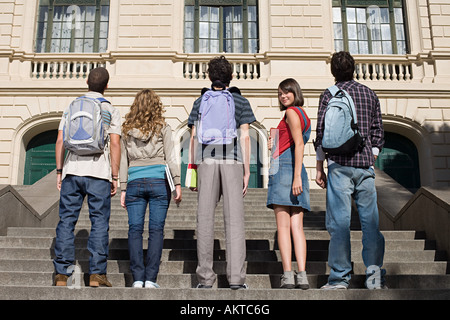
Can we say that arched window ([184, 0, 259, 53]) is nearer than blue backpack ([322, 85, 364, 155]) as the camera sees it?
No

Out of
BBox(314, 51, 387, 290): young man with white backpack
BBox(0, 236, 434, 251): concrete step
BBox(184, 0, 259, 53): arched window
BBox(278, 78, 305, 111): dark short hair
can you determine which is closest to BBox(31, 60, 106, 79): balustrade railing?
BBox(184, 0, 259, 53): arched window

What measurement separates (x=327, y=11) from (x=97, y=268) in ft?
45.7

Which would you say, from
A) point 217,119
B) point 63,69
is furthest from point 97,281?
point 63,69

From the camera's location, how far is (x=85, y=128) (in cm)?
486

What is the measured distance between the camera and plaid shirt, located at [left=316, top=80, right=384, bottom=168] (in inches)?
184

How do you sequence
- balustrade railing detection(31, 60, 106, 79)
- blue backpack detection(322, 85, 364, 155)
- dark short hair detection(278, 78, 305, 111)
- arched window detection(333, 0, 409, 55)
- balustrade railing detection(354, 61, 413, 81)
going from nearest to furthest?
1. blue backpack detection(322, 85, 364, 155)
2. dark short hair detection(278, 78, 305, 111)
3. balustrade railing detection(354, 61, 413, 81)
4. balustrade railing detection(31, 60, 106, 79)
5. arched window detection(333, 0, 409, 55)

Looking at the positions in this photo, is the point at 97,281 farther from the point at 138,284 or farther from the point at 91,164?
the point at 91,164

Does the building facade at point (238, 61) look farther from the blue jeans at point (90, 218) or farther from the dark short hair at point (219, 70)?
the blue jeans at point (90, 218)

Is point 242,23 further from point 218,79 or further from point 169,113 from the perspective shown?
point 218,79

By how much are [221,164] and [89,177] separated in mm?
1319

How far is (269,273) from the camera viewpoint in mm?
5469

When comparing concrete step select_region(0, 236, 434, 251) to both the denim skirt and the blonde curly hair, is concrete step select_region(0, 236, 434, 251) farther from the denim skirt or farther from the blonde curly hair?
the blonde curly hair

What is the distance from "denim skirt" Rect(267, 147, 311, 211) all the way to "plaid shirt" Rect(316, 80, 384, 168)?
0.35 metres
